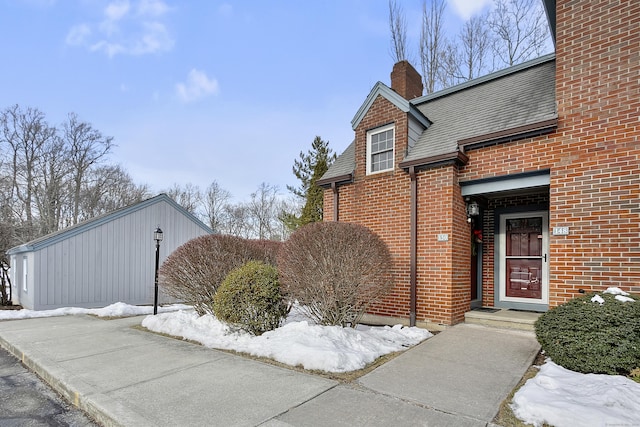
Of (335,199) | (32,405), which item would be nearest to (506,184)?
(335,199)

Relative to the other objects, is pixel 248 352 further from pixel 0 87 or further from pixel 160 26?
pixel 0 87

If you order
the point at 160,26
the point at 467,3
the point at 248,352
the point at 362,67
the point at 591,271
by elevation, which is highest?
the point at 467,3

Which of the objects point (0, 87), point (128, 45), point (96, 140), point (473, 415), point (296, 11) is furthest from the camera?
point (96, 140)

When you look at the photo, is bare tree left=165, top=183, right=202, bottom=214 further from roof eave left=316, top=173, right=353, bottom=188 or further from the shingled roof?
the shingled roof

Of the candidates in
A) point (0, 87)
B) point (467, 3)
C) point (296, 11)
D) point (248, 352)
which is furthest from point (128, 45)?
point (0, 87)

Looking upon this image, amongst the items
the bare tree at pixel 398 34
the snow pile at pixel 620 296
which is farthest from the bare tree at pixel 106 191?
the snow pile at pixel 620 296

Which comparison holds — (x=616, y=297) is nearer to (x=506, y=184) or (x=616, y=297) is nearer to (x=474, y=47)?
(x=506, y=184)

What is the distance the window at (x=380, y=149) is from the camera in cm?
759

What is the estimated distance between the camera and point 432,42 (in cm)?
1788

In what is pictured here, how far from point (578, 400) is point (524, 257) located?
4.76m

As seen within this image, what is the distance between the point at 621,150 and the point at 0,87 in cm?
3028

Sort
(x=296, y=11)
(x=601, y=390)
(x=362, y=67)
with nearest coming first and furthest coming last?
(x=601, y=390) < (x=296, y=11) < (x=362, y=67)

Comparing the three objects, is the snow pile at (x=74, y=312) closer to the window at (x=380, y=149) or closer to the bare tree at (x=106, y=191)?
the window at (x=380, y=149)

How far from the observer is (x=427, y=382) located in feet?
12.0
